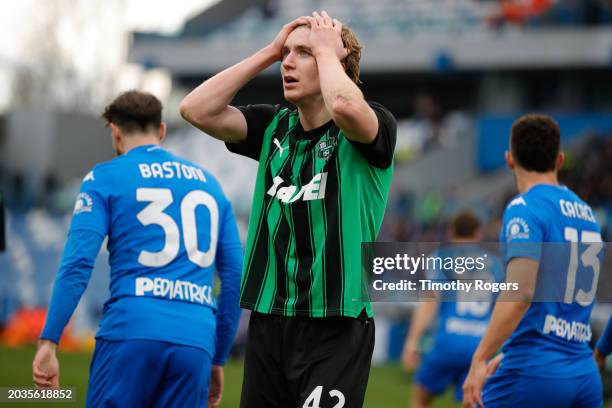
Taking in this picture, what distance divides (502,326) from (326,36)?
5.36ft

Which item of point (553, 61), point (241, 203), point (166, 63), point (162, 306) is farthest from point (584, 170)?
point (162, 306)

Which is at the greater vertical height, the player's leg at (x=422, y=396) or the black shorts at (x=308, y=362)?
the black shorts at (x=308, y=362)

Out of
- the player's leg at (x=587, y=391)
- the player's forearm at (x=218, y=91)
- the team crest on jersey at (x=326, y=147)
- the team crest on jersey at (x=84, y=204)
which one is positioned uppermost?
the player's forearm at (x=218, y=91)

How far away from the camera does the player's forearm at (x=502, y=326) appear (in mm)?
4918

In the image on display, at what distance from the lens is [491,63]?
2934 cm

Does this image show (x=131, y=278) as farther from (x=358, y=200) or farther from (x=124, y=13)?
(x=124, y=13)

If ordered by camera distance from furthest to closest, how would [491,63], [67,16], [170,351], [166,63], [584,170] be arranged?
1. [67,16]
2. [166,63]
3. [491,63]
4. [584,170]
5. [170,351]

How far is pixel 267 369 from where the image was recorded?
4289mm

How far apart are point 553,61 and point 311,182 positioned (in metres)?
25.4

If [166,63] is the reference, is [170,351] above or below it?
below

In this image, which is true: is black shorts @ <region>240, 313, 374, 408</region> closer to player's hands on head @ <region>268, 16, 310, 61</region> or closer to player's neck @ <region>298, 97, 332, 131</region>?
player's neck @ <region>298, 97, 332, 131</region>

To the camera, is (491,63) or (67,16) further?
(67,16)

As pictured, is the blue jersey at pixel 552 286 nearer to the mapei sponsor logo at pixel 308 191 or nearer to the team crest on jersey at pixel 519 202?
the team crest on jersey at pixel 519 202

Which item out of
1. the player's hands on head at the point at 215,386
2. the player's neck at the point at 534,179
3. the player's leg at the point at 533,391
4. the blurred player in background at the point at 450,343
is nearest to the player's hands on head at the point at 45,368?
the player's hands on head at the point at 215,386
